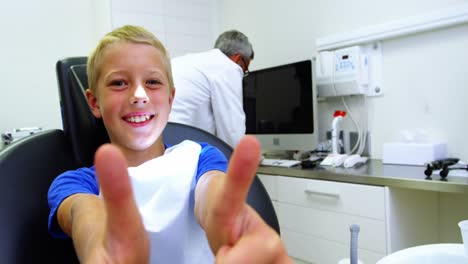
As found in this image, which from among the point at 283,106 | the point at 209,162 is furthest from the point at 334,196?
the point at 209,162

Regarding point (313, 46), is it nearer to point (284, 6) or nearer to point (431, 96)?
point (284, 6)

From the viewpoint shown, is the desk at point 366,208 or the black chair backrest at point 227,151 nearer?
the black chair backrest at point 227,151

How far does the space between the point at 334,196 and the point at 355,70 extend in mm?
761

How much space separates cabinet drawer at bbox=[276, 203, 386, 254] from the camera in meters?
1.32

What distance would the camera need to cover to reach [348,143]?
1.99 metres

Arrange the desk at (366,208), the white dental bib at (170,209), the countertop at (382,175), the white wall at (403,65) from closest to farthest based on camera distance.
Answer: the white dental bib at (170,209) → the countertop at (382,175) → the desk at (366,208) → the white wall at (403,65)

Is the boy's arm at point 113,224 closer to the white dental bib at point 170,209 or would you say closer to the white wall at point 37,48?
the white dental bib at point 170,209

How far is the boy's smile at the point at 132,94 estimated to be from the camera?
0.64 metres

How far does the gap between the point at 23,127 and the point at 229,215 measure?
248cm

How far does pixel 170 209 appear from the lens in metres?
0.57

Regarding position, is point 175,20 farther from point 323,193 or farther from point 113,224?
point 113,224

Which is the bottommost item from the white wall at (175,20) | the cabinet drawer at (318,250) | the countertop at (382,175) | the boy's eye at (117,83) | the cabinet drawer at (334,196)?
the cabinet drawer at (318,250)

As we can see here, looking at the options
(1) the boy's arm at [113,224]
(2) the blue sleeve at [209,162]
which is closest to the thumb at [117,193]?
(1) the boy's arm at [113,224]

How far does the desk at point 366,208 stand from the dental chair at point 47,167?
0.65 meters
